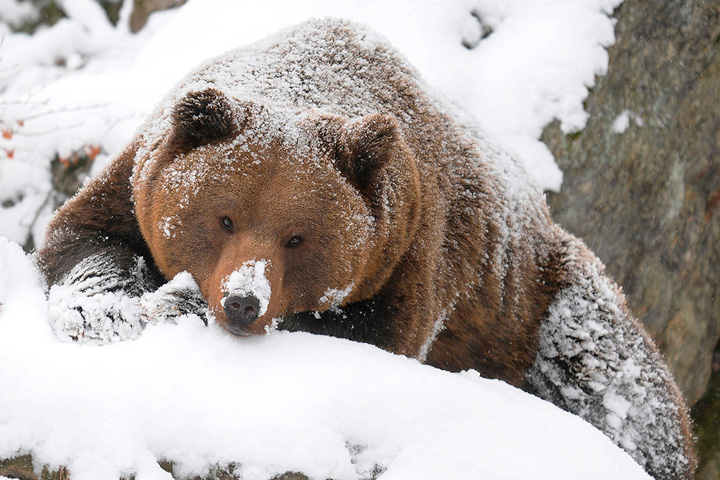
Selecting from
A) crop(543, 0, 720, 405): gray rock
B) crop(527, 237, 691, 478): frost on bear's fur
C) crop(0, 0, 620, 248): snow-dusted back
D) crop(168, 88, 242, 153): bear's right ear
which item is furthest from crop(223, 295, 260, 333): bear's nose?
crop(543, 0, 720, 405): gray rock

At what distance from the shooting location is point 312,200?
326 cm

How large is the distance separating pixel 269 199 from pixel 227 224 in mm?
199

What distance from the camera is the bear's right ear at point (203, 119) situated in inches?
127

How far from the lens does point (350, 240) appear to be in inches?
133

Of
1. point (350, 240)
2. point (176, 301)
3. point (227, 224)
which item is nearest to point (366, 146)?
point (350, 240)

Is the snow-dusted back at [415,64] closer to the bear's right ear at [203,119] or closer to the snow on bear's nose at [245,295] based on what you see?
the bear's right ear at [203,119]

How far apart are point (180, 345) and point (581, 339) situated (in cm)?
267

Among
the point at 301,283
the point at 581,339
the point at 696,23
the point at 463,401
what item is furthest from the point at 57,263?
the point at 696,23

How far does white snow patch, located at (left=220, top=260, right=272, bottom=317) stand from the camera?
2916 millimetres

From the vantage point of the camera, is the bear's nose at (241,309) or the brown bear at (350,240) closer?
the bear's nose at (241,309)

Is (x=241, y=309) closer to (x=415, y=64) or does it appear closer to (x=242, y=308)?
(x=242, y=308)

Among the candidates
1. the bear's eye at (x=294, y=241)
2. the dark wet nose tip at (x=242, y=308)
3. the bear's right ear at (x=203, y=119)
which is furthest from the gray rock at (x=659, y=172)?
the dark wet nose tip at (x=242, y=308)

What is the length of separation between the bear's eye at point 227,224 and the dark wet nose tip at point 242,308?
39 centimetres

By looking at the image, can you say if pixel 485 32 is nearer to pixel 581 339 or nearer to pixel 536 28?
pixel 536 28
